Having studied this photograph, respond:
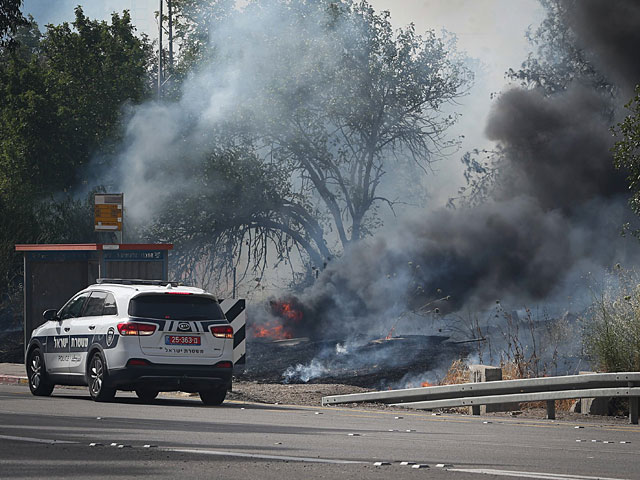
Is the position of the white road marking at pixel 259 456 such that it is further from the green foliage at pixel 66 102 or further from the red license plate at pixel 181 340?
the green foliage at pixel 66 102

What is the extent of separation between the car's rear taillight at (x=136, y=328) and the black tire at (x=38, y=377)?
2.41 metres

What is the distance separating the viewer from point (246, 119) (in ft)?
125

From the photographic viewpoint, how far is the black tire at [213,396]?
15406 millimetres

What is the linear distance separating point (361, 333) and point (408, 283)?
2.22 metres

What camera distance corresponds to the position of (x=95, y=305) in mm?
15953

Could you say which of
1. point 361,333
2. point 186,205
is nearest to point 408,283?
point 361,333

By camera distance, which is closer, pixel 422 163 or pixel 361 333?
pixel 361 333

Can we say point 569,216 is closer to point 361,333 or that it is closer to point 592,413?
point 361,333

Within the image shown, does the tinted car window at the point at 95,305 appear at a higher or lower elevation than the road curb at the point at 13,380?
higher

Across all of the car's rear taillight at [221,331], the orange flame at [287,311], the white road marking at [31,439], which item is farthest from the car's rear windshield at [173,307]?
the orange flame at [287,311]

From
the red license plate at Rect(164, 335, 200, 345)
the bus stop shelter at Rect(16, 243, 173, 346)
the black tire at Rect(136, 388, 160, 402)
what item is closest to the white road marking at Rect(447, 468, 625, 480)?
the red license plate at Rect(164, 335, 200, 345)

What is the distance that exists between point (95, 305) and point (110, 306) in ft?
1.74

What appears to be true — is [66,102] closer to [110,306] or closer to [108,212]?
[108,212]

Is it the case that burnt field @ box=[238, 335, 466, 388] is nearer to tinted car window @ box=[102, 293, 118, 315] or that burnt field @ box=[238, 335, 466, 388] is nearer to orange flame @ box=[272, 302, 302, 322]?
orange flame @ box=[272, 302, 302, 322]
